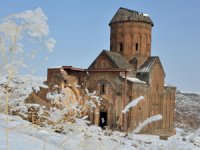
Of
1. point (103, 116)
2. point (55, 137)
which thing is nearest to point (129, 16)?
point (103, 116)

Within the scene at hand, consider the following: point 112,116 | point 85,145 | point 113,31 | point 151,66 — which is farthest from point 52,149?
point 113,31

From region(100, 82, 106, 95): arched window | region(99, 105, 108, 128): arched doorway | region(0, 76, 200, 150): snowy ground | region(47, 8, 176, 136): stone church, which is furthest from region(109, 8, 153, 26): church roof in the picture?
region(0, 76, 200, 150): snowy ground

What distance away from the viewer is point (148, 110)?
23266 millimetres

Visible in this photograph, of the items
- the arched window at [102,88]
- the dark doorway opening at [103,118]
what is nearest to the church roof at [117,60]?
the arched window at [102,88]

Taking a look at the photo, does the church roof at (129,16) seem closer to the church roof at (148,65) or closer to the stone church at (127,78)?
the stone church at (127,78)

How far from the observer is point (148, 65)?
2456 centimetres

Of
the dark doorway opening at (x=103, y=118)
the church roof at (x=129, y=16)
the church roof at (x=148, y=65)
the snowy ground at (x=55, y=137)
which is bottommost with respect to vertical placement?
the dark doorway opening at (x=103, y=118)

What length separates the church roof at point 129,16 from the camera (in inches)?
1009

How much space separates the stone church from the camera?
2244cm

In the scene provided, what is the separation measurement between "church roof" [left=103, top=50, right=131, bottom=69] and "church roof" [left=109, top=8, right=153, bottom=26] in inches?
117

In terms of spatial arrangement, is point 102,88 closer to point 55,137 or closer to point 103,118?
point 103,118

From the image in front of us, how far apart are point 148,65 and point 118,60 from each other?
238cm

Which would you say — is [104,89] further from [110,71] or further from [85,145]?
[85,145]

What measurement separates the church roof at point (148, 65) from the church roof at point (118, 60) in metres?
1.10
